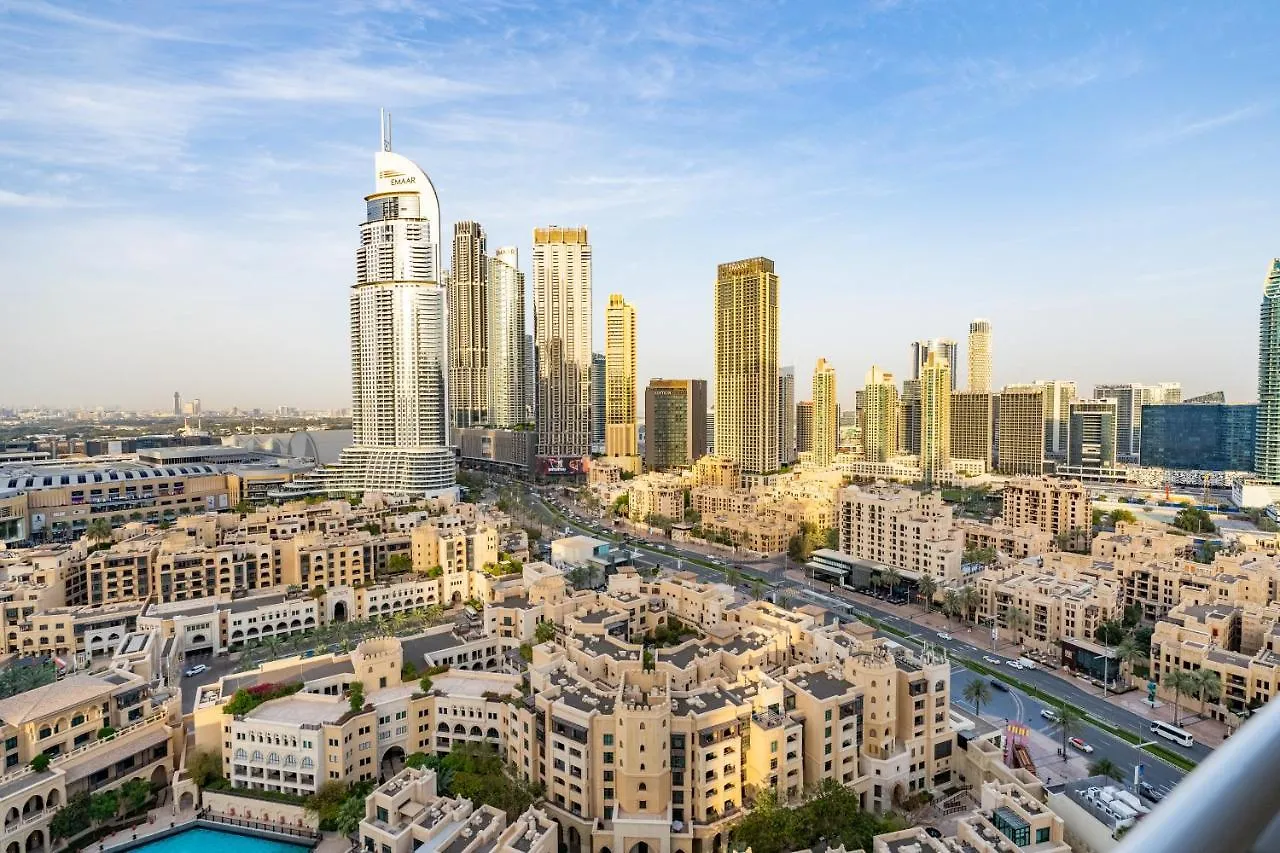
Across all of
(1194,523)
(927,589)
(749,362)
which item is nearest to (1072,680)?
(927,589)

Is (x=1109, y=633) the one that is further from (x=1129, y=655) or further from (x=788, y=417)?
(x=788, y=417)

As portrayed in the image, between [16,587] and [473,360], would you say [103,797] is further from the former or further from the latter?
[473,360]

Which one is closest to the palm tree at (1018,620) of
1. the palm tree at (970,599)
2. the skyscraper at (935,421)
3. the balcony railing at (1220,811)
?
A: the palm tree at (970,599)

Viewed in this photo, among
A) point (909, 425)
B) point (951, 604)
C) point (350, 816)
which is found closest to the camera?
point (350, 816)

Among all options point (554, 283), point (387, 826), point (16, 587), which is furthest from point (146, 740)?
point (554, 283)

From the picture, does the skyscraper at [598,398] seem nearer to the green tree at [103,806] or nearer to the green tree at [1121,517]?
the green tree at [1121,517]
